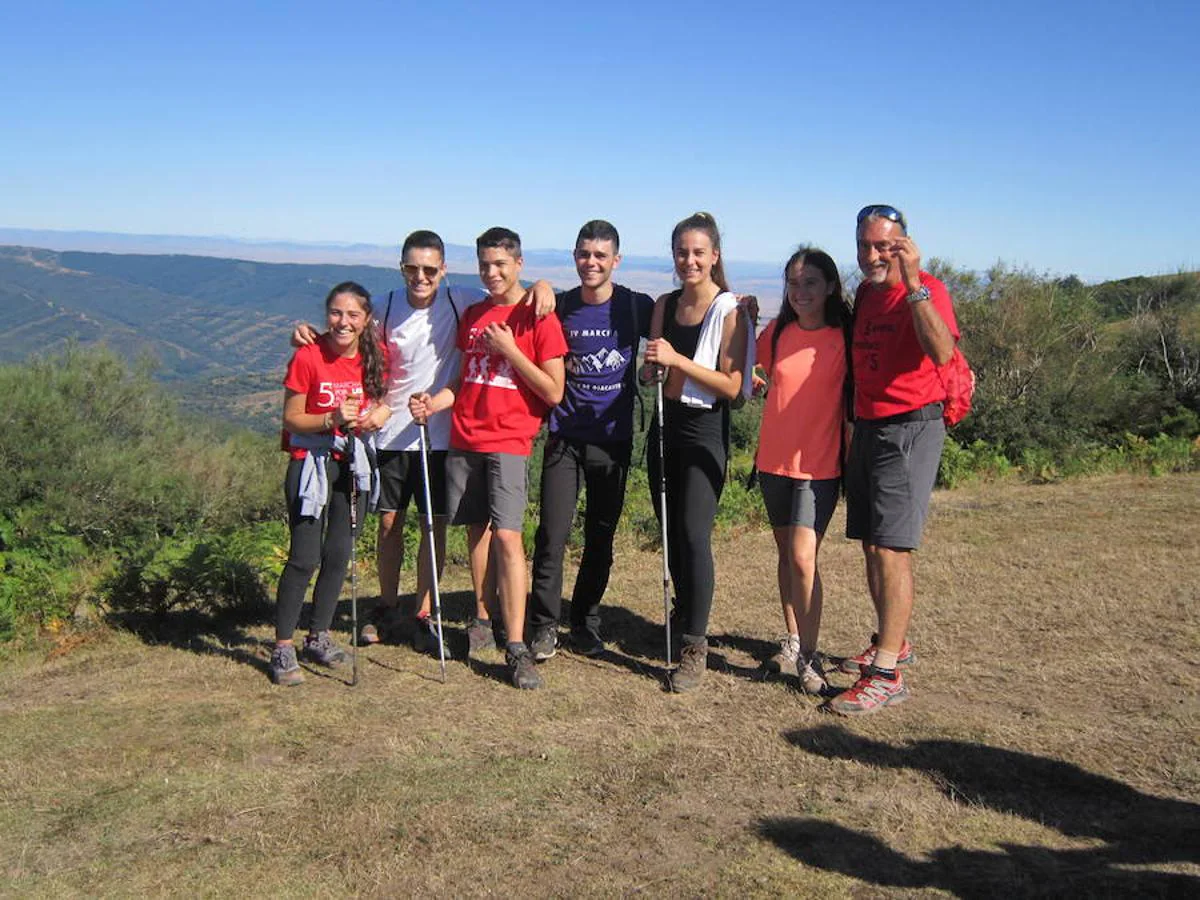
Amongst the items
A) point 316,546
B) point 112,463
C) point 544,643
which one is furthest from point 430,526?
point 112,463

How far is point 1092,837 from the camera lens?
11.3 feet

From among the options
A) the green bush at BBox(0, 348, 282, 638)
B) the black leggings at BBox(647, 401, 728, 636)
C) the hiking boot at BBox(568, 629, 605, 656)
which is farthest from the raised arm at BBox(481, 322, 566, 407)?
the green bush at BBox(0, 348, 282, 638)

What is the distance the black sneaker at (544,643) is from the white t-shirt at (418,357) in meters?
1.06

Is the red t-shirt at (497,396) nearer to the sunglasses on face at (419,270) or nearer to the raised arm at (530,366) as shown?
the raised arm at (530,366)

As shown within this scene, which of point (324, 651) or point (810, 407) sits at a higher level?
point (810, 407)

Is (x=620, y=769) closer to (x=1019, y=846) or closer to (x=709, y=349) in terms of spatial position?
(x=1019, y=846)

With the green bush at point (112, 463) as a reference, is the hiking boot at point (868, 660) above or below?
above

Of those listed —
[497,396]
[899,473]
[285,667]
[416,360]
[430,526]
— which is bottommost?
[285,667]

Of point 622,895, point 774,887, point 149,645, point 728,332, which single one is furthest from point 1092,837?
point 149,645

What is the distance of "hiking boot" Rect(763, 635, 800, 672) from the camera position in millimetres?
5084

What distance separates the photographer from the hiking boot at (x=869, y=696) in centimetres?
453

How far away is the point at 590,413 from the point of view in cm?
502

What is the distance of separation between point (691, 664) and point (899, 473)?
4.43ft

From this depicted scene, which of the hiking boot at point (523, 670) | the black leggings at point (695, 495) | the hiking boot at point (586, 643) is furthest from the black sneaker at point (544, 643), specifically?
the black leggings at point (695, 495)
